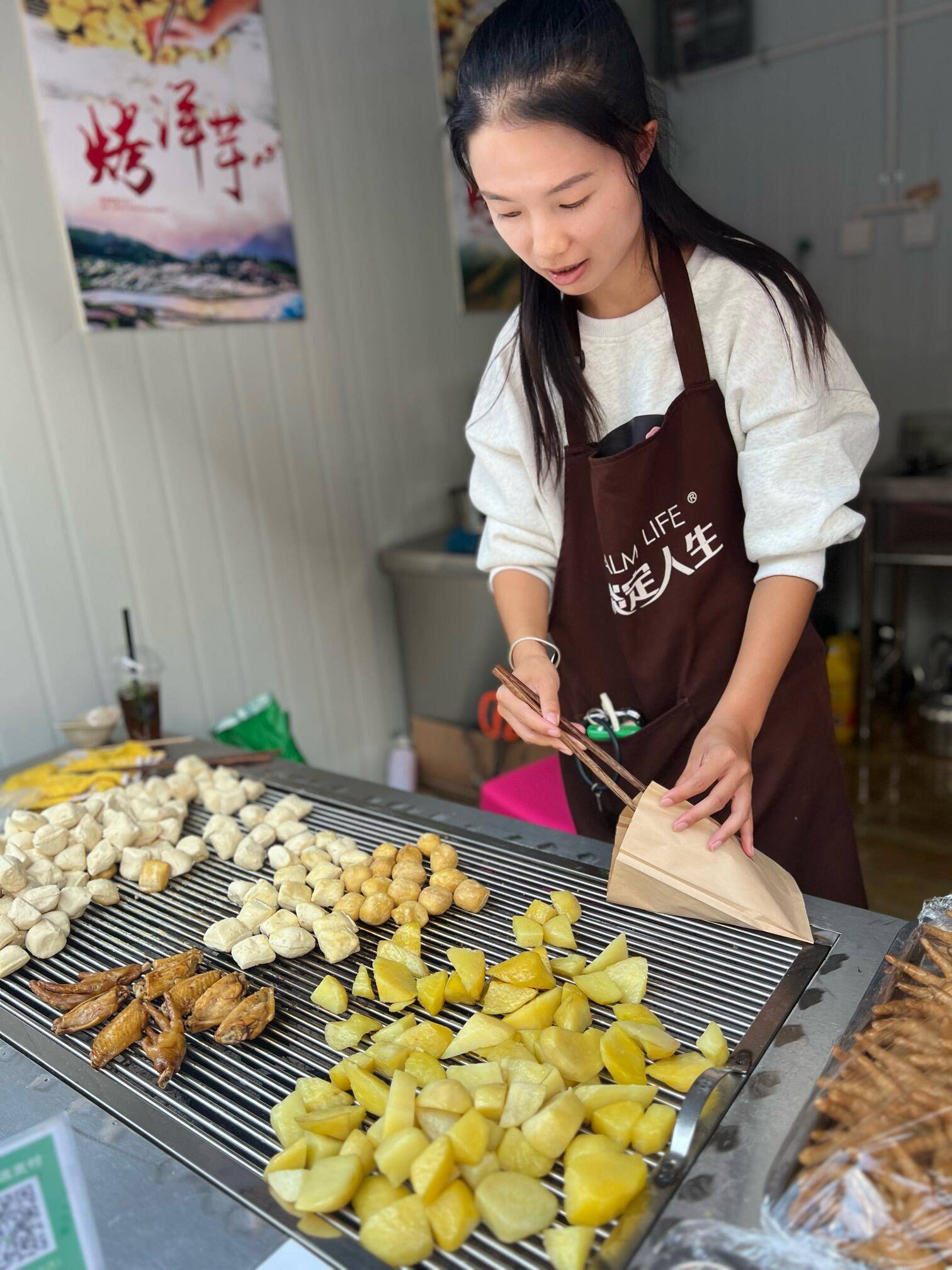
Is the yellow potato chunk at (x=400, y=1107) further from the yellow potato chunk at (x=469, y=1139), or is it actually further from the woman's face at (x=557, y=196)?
the woman's face at (x=557, y=196)

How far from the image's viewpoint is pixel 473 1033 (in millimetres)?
855

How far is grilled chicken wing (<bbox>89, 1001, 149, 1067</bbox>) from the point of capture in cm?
88

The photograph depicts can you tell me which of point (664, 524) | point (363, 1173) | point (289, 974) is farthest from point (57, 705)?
point (363, 1173)

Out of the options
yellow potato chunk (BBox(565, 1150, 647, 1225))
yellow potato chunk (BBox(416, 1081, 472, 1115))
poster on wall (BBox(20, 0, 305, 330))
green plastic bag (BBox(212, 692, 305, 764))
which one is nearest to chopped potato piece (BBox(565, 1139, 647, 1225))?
yellow potato chunk (BBox(565, 1150, 647, 1225))

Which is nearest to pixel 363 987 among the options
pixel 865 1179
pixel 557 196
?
pixel 865 1179

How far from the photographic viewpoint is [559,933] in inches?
39.0

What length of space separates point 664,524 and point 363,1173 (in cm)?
83

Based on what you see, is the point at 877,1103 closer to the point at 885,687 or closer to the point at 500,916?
the point at 500,916

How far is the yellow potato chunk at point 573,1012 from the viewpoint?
84 cm

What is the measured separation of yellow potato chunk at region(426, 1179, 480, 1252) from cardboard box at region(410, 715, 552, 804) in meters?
1.98

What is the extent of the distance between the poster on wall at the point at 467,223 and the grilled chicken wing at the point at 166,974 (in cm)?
224

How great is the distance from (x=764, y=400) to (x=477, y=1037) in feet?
2.55

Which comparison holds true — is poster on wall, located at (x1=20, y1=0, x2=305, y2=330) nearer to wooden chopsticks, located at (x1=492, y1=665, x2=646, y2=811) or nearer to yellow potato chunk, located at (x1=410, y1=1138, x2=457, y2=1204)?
wooden chopsticks, located at (x1=492, y1=665, x2=646, y2=811)

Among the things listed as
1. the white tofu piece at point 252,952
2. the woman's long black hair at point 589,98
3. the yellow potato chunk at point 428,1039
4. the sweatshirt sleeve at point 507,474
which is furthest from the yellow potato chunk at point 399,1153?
the woman's long black hair at point 589,98
